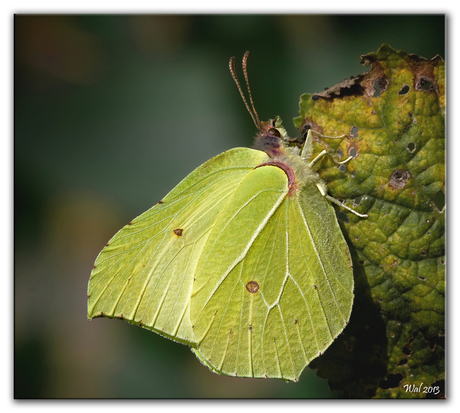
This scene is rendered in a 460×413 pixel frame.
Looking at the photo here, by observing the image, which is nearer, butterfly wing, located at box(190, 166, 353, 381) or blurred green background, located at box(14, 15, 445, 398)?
butterfly wing, located at box(190, 166, 353, 381)

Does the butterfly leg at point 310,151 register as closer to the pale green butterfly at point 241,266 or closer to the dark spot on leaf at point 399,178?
the pale green butterfly at point 241,266

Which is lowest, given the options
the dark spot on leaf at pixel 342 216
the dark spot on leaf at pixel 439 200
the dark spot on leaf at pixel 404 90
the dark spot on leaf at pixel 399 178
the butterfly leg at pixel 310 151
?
the dark spot on leaf at pixel 342 216

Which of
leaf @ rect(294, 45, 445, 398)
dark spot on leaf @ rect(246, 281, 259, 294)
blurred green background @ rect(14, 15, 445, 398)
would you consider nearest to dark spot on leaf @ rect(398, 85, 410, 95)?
leaf @ rect(294, 45, 445, 398)

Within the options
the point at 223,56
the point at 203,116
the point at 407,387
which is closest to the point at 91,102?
the point at 203,116

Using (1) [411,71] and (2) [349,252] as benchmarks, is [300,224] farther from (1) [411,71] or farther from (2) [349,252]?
(1) [411,71]

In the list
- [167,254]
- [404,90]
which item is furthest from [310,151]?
[167,254]

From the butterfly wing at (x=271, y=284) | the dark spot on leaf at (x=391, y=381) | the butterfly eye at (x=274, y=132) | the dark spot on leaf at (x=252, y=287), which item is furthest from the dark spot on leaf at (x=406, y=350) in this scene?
the butterfly eye at (x=274, y=132)

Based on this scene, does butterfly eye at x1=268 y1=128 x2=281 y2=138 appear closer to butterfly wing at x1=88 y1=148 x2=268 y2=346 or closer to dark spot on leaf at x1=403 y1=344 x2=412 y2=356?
butterfly wing at x1=88 y1=148 x2=268 y2=346

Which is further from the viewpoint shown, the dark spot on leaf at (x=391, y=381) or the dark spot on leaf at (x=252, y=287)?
the dark spot on leaf at (x=391, y=381)
